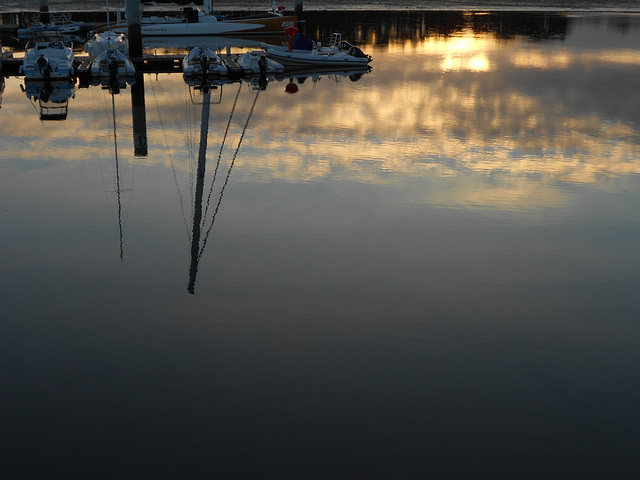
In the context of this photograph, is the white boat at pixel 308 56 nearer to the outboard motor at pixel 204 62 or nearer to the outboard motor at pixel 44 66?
the outboard motor at pixel 204 62

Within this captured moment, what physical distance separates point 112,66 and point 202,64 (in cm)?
419

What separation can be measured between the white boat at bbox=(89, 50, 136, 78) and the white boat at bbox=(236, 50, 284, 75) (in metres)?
5.25

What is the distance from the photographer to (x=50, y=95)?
32094 millimetres

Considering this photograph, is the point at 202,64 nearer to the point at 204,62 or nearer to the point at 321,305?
the point at 204,62

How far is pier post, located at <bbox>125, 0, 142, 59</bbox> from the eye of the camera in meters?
41.2

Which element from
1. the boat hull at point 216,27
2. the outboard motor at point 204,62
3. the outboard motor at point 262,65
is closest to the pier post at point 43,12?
the boat hull at point 216,27

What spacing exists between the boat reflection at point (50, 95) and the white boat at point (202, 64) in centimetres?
528

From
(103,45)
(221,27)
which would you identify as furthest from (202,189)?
(221,27)

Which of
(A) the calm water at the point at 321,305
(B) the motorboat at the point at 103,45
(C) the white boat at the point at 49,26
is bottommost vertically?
(A) the calm water at the point at 321,305

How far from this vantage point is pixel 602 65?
1688 inches

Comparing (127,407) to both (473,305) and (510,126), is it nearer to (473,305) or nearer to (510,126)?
(473,305)

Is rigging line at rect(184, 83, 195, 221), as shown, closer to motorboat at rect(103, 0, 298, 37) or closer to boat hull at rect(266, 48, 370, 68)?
boat hull at rect(266, 48, 370, 68)

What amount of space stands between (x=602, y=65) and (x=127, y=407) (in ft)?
132

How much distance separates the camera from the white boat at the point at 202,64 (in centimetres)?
3669
